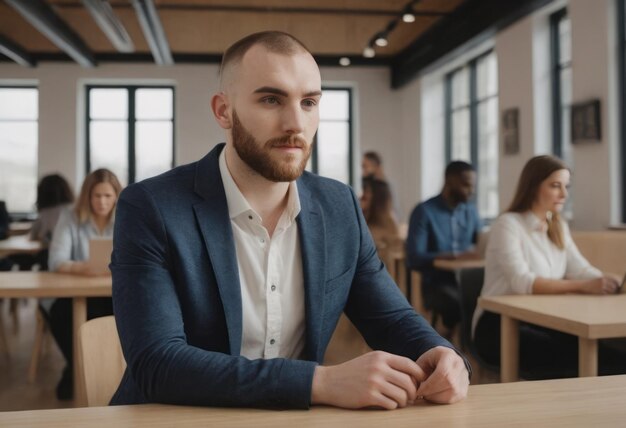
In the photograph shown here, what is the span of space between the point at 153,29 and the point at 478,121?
14.8 feet

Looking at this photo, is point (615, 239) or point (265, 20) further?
point (265, 20)

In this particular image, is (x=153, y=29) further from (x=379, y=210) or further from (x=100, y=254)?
(x=100, y=254)

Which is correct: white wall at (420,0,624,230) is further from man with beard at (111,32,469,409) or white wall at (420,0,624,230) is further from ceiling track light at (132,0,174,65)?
man with beard at (111,32,469,409)

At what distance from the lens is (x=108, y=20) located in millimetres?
6809

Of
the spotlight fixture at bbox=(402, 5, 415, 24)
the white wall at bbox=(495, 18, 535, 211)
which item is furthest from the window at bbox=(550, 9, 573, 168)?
the spotlight fixture at bbox=(402, 5, 415, 24)

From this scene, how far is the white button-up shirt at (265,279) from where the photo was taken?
1.43 metres

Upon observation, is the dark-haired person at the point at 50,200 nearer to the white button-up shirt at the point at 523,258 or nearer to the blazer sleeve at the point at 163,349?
the white button-up shirt at the point at 523,258

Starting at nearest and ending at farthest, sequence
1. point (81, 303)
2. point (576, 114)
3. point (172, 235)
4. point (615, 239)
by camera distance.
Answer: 1. point (172, 235)
2. point (81, 303)
3. point (615, 239)
4. point (576, 114)

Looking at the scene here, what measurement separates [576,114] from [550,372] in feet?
12.9

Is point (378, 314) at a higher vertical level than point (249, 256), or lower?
lower

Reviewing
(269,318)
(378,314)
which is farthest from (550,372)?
(269,318)

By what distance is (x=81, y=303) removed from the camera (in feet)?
9.91

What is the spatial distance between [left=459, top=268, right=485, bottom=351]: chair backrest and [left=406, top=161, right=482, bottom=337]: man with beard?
1411 mm

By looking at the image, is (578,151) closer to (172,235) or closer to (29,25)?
(172,235)
